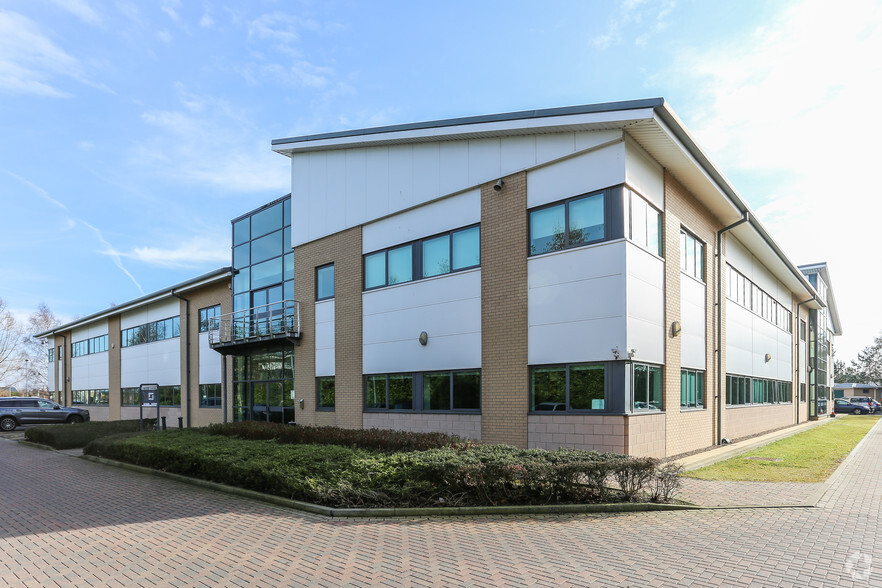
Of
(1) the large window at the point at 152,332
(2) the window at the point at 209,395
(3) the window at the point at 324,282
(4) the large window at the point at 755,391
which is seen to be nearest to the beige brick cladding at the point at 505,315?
(3) the window at the point at 324,282

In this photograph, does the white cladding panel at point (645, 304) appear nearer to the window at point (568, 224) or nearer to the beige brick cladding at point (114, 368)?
the window at point (568, 224)

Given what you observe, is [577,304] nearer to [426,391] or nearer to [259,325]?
[426,391]

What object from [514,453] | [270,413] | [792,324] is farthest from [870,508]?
[792,324]

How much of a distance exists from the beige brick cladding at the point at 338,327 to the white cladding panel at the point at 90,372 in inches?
821

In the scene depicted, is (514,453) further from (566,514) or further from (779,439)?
(779,439)

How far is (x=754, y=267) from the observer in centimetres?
2302

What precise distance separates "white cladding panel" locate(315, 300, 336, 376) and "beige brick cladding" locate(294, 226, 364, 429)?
0.22m

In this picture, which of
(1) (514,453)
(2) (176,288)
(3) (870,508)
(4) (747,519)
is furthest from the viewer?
(2) (176,288)

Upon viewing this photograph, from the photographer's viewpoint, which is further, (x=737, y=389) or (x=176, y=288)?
(x=176, y=288)

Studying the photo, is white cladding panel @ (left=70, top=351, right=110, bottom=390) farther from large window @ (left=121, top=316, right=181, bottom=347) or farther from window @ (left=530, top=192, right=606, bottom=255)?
window @ (left=530, top=192, right=606, bottom=255)

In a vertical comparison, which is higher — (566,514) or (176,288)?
(176,288)

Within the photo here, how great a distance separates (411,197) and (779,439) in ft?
48.3

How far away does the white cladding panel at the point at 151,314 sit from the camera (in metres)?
29.5

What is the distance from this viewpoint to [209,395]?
86.5 ft
